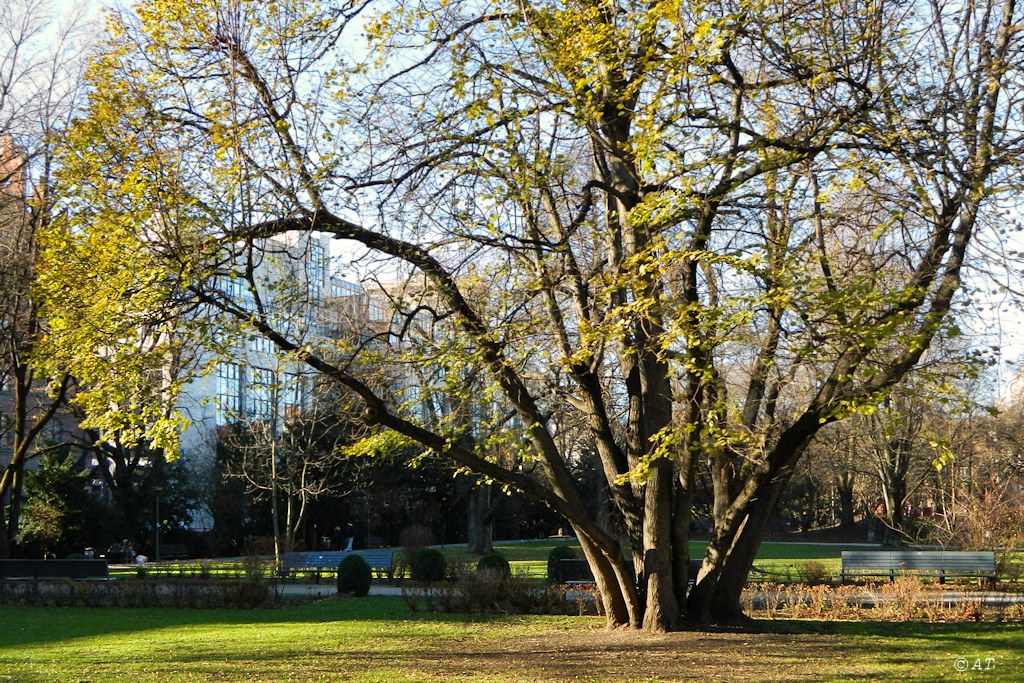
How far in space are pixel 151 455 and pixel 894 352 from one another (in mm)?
39145

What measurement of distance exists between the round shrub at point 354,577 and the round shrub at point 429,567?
5.26 ft

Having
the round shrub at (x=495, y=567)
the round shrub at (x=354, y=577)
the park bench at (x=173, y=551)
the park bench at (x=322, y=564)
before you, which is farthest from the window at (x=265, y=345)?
the park bench at (x=173, y=551)

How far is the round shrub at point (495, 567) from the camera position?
18484mm

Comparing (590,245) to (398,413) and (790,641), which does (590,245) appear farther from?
(790,641)

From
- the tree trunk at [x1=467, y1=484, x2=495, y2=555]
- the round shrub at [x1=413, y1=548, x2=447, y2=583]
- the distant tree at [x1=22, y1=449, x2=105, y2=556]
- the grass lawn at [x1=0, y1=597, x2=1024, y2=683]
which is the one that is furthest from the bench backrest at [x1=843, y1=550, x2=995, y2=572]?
the distant tree at [x1=22, y1=449, x2=105, y2=556]

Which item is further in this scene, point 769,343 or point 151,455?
point 151,455

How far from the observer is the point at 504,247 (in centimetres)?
1159

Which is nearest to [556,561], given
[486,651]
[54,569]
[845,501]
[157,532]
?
[486,651]

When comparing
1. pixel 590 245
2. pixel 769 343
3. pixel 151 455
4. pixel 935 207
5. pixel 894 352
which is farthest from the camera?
pixel 151 455

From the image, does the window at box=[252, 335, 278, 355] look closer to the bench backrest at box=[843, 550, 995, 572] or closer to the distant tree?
the distant tree

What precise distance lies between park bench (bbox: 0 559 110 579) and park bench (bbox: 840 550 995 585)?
1824 cm

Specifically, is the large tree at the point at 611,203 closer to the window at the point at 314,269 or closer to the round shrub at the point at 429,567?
the window at the point at 314,269

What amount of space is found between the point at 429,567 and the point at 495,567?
4.84 metres

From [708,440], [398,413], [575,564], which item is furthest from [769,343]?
[575,564]
